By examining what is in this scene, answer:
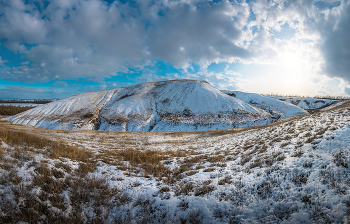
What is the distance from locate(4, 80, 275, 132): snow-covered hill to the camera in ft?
169

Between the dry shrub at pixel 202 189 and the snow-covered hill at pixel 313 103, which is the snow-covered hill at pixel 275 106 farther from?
the dry shrub at pixel 202 189

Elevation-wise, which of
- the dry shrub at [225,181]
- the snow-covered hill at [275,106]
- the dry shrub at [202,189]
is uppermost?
the snow-covered hill at [275,106]

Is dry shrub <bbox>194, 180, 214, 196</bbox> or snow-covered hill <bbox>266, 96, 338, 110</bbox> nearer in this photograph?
dry shrub <bbox>194, 180, 214, 196</bbox>

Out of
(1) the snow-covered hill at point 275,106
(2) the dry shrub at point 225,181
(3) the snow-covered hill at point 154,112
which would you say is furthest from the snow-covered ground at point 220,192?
(1) the snow-covered hill at point 275,106

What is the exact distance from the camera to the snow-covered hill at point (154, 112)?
51.6 m

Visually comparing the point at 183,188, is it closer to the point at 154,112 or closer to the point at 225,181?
the point at 225,181

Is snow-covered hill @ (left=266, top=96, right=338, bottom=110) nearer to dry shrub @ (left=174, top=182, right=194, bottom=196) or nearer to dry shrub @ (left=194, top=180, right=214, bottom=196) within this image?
dry shrub @ (left=194, top=180, right=214, bottom=196)

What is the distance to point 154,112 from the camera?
60.6m

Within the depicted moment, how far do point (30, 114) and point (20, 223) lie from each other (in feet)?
320

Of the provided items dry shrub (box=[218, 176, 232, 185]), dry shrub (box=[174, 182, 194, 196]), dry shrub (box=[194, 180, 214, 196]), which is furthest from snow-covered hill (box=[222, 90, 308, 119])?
dry shrub (box=[174, 182, 194, 196])

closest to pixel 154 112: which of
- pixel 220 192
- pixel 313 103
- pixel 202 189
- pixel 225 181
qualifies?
pixel 225 181

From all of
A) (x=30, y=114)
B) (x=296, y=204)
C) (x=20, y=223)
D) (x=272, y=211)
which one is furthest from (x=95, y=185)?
(x=30, y=114)

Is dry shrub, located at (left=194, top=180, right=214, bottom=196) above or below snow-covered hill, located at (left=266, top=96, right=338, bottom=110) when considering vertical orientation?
below

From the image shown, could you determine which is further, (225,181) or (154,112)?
→ (154,112)
